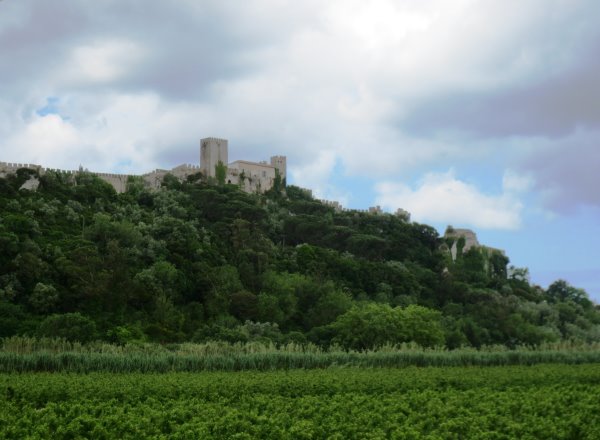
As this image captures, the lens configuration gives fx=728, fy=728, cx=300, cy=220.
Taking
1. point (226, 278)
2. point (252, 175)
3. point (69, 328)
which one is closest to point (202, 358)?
point (69, 328)

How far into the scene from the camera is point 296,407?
14.6m

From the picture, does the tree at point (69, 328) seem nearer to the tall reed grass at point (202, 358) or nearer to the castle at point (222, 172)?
the tall reed grass at point (202, 358)

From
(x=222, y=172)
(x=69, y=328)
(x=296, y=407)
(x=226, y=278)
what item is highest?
(x=222, y=172)

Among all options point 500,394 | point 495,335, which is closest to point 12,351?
point 500,394

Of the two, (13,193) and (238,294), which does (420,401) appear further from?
(13,193)

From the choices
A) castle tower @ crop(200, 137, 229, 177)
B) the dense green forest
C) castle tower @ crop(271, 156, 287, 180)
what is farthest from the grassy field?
castle tower @ crop(271, 156, 287, 180)

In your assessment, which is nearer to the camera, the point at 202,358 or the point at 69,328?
the point at 202,358

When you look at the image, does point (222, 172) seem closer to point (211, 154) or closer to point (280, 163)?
point (211, 154)

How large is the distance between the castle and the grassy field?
4902cm

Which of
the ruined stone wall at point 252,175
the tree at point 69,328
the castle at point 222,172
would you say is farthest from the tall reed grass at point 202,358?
the ruined stone wall at point 252,175

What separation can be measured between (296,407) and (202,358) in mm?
9997

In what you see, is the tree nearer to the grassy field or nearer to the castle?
the grassy field

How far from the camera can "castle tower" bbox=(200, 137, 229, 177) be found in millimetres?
77062


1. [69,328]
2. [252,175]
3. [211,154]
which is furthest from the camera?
[252,175]
